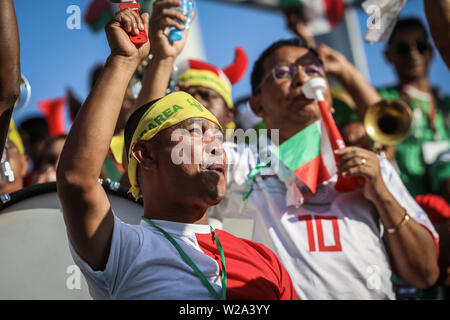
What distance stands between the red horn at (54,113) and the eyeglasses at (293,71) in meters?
3.35

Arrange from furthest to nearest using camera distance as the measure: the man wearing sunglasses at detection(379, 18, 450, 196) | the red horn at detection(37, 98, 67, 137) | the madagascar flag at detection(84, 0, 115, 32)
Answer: the red horn at detection(37, 98, 67, 137) → the madagascar flag at detection(84, 0, 115, 32) → the man wearing sunglasses at detection(379, 18, 450, 196)

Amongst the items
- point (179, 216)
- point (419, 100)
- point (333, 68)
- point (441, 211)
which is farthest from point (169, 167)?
point (419, 100)

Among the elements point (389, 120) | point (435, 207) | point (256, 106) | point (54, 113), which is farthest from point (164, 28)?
point (54, 113)

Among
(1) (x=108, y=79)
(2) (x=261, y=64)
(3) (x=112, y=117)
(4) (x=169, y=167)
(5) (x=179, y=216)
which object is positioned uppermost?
(2) (x=261, y=64)

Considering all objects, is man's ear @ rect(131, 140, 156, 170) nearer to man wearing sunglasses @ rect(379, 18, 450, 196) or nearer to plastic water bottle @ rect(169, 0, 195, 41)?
plastic water bottle @ rect(169, 0, 195, 41)

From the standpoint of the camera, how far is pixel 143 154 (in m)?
2.13

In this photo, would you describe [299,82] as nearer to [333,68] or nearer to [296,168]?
[296,168]

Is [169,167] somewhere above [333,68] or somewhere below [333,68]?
below

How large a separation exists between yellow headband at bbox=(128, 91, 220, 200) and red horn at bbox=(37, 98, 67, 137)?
397 cm

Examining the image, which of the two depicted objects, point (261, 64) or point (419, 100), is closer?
point (261, 64)

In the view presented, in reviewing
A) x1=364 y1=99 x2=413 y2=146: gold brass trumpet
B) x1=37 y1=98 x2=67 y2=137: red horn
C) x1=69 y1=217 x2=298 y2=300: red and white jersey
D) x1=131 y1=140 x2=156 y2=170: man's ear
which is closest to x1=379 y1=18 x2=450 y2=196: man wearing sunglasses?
x1=364 y1=99 x2=413 y2=146: gold brass trumpet

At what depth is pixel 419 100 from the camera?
4535 mm

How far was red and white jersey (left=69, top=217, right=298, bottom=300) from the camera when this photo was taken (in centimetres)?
183

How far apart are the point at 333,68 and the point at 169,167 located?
2.48 meters
